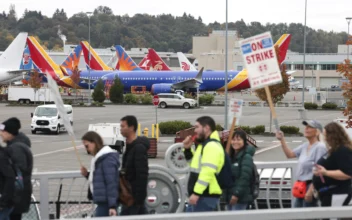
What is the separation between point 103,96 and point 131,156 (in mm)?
66196

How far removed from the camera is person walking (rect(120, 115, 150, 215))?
8.86m

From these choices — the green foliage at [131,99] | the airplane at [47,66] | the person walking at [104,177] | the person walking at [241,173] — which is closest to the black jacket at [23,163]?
the person walking at [104,177]

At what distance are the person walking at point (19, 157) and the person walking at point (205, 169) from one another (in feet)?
5.85

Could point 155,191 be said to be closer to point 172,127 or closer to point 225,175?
point 225,175

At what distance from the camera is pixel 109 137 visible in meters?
32.4

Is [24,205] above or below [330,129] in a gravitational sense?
below

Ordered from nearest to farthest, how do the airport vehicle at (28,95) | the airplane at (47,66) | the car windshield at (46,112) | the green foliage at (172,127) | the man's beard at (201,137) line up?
the man's beard at (201,137), the green foliage at (172,127), the car windshield at (46,112), the airport vehicle at (28,95), the airplane at (47,66)

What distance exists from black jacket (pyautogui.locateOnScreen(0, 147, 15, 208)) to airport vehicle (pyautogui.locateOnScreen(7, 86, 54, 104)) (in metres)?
63.1

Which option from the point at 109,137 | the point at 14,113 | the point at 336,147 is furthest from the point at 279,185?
the point at 14,113

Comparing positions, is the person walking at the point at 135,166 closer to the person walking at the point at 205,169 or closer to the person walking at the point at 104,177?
the person walking at the point at 104,177

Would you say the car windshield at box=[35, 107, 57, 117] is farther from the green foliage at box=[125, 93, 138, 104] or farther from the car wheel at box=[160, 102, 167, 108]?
the green foliage at box=[125, 93, 138, 104]

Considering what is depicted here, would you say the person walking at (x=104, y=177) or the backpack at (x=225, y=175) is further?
the backpack at (x=225, y=175)

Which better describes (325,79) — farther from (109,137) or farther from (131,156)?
(131,156)

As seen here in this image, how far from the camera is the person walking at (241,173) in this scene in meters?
9.22
